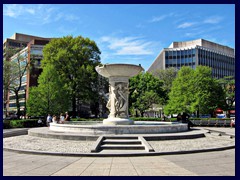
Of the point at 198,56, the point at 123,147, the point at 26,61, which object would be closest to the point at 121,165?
the point at 123,147

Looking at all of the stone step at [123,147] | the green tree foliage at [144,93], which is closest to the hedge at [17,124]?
A: the green tree foliage at [144,93]

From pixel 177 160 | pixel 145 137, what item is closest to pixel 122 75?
pixel 145 137

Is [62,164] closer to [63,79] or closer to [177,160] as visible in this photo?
[177,160]

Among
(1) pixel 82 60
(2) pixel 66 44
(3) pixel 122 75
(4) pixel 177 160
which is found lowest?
(4) pixel 177 160

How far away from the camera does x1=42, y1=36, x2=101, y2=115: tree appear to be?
40.9 meters

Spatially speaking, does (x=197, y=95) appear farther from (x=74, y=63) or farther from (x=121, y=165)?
(x=121, y=165)

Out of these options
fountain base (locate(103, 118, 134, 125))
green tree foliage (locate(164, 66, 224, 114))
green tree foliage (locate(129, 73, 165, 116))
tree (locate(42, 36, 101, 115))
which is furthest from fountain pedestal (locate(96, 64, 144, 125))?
tree (locate(42, 36, 101, 115))

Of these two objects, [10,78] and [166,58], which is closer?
[10,78]

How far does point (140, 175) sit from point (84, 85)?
116ft

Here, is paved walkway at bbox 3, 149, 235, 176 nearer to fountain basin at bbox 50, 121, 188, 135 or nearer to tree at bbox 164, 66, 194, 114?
fountain basin at bbox 50, 121, 188, 135

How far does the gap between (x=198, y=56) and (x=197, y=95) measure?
54.1 meters

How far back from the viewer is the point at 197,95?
37.4 m

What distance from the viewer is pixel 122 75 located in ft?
59.8

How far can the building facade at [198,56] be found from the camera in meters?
88.3
